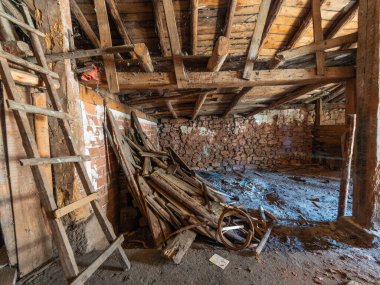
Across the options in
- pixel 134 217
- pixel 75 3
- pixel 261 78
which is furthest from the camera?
pixel 134 217

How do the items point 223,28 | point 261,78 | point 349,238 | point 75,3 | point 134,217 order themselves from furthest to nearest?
point 134,217 < point 223,28 < point 261,78 < point 349,238 < point 75,3

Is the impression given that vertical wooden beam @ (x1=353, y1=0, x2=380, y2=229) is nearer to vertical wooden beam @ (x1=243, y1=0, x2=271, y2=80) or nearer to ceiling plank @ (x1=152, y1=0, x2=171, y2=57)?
vertical wooden beam @ (x1=243, y1=0, x2=271, y2=80)

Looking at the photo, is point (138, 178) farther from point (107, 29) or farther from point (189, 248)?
point (107, 29)

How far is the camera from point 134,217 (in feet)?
8.61

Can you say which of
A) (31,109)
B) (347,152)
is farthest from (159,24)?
(347,152)

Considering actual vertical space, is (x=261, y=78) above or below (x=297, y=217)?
above

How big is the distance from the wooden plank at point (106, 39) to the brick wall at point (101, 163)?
40cm

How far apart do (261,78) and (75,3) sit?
6.92 feet

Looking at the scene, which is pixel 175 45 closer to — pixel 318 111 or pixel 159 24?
pixel 159 24

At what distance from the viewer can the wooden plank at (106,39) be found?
1.74 metres

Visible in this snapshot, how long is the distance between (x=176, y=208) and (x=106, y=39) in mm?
2142

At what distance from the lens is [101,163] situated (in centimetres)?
225

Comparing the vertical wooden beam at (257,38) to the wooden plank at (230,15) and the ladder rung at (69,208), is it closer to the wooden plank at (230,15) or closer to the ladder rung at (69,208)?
the wooden plank at (230,15)

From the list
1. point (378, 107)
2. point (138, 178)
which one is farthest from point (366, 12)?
point (138, 178)
